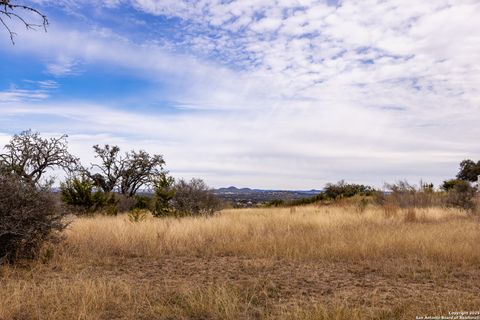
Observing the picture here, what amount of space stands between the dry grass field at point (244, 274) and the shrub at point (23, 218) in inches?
14.3

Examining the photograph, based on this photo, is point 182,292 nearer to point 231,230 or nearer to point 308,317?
point 308,317

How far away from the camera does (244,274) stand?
704cm

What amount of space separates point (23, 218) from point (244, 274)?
4085 mm

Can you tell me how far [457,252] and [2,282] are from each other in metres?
7.72

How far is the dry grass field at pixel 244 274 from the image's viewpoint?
4.93m

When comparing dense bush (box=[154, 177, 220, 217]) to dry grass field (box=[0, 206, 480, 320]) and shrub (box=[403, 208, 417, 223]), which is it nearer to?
dry grass field (box=[0, 206, 480, 320])

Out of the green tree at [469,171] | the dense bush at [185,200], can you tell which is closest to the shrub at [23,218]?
the dense bush at [185,200]

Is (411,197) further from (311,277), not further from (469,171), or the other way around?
(469,171)

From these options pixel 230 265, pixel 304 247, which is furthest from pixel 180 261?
pixel 304 247

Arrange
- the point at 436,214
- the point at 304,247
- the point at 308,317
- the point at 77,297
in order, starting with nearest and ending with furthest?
the point at 308,317
the point at 77,297
the point at 304,247
the point at 436,214

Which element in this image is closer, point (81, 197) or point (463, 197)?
point (463, 197)

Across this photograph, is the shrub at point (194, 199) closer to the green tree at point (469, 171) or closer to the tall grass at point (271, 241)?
the tall grass at point (271, 241)

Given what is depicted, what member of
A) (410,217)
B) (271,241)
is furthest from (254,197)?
(271,241)

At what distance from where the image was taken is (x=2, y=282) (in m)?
6.41
